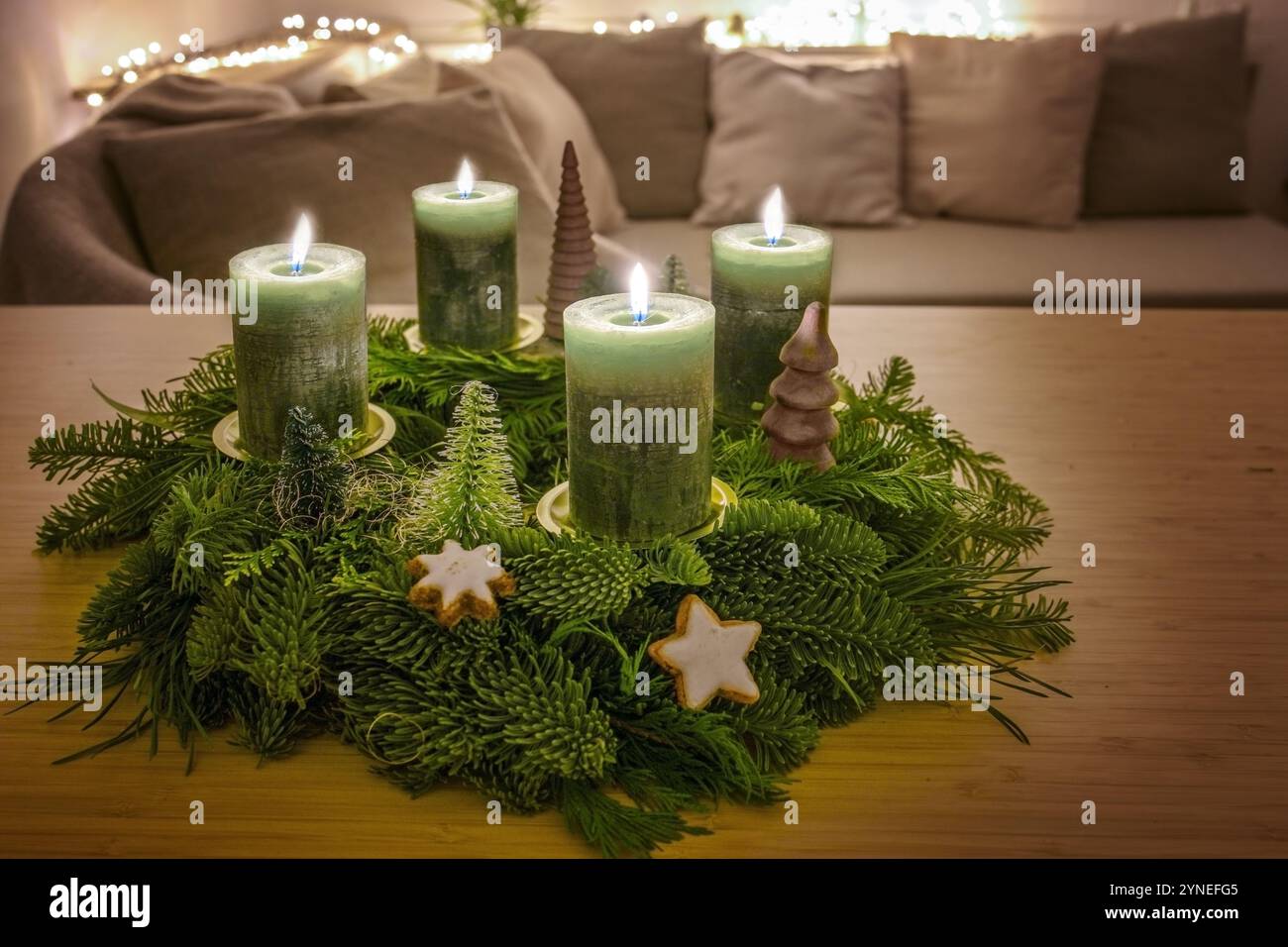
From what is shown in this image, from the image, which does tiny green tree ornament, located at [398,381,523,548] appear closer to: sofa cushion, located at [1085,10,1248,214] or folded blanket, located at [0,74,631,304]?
folded blanket, located at [0,74,631,304]

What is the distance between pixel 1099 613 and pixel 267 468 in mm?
551

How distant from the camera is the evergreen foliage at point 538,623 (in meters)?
0.64

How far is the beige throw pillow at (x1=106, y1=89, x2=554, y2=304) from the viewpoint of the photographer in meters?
1.87

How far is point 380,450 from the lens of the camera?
2.85ft

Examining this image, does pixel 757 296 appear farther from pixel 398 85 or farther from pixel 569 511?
pixel 398 85

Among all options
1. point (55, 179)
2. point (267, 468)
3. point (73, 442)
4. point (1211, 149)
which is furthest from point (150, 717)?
point (1211, 149)

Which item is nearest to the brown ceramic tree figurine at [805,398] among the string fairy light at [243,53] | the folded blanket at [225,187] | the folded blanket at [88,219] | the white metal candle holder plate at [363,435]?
the white metal candle holder plate at [363,435]

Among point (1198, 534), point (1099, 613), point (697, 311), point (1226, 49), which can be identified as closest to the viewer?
point (697, 311)

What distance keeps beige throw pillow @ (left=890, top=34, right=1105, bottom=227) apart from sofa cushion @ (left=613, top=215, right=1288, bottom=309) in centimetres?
6

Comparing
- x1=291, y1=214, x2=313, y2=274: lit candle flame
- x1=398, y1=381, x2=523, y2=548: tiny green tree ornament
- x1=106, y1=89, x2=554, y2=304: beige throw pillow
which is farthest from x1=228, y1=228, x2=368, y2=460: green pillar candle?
x1=106, y1=89, x2=554, y2=304: beige throw pillow

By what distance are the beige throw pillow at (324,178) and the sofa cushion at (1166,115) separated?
4.78 ft
